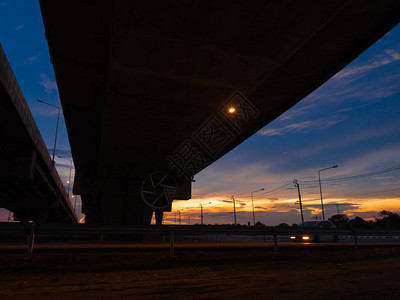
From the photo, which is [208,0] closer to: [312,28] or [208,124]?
[312,28]

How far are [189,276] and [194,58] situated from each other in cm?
653

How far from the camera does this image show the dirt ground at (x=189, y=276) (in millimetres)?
4793

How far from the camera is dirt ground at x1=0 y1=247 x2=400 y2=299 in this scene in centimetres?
479

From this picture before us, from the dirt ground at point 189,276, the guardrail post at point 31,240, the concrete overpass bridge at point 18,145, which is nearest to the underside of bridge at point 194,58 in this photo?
the concrete overpass bridge at point 18,145

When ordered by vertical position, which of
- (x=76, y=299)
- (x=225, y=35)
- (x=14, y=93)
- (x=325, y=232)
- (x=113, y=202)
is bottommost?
(x=76, y=299)

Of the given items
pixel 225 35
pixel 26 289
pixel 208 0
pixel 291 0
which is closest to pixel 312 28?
pixel 291 0

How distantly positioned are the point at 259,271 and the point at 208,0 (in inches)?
271

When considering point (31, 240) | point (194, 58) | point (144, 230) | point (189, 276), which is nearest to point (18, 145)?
point (31, 240)

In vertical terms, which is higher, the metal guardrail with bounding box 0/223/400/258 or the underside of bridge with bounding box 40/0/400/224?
the underside of bridge with bounding box 40/0/400/224

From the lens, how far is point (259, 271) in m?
7.02

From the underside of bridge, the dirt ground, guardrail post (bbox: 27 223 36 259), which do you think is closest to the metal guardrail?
guardrail post (bbox: 27 223 36 259)

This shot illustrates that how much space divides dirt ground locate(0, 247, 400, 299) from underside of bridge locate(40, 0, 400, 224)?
625cm

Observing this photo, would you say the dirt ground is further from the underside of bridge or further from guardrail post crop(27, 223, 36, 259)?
the underside of bridge

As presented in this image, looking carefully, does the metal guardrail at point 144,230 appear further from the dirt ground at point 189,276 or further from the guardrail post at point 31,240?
the dirt ground at point 189,276
